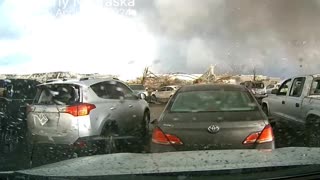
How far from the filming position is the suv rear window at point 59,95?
6.94m

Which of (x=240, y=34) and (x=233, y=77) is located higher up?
(x=240, y=34)

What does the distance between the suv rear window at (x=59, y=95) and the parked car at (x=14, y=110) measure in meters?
0.59

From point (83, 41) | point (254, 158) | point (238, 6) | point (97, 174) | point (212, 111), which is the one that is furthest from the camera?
point (238, 6)

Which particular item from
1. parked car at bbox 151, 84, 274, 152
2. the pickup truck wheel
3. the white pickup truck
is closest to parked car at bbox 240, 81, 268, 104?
the white pickup truck

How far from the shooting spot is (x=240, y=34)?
36.3ft

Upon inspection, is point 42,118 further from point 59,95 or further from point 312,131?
point 312,131

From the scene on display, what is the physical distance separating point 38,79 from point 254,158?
619 cm

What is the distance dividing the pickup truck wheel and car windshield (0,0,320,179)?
0.02 metres

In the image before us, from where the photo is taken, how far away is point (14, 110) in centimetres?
800

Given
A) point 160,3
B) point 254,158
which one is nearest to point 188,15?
point 160,3

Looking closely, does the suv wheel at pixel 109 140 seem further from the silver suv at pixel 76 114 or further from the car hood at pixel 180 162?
the car hood at pixel 180 162

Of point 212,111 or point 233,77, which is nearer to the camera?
point 212,111

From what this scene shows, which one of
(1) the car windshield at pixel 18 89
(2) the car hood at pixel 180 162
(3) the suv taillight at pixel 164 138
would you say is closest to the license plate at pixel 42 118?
(1) the car windshield at pixel 18 89

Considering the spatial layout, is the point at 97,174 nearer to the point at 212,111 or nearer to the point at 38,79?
the point at 212,111
